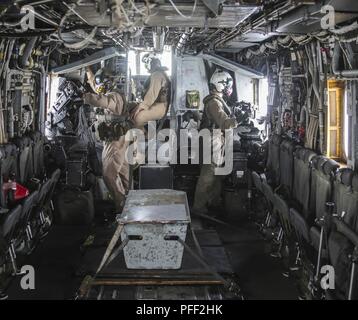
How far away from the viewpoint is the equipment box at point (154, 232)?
558cm

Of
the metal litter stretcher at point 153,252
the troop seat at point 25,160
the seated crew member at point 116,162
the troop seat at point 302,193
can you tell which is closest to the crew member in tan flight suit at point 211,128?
the seated crew member at point 116,162

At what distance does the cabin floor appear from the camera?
5953 millimetres

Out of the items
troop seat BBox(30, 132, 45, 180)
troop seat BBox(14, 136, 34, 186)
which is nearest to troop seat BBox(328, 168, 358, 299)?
troop seat BBox(14, 136, 34, 186)

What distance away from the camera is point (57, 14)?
5812 millimetres

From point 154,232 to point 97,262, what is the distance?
1.47 meters

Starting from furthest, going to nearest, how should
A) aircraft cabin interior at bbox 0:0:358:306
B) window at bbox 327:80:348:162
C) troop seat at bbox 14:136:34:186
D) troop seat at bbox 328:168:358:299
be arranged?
troop seat at bbox 14:136:34:186
window at bbox 327:80:348:162
aircraft cabin interior at bbox 0:0:358:306
troop seat at bbox 328:168:358:299

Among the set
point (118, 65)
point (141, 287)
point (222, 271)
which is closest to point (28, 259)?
point (141, 287)

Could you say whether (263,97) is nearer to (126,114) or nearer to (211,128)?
(211,128)

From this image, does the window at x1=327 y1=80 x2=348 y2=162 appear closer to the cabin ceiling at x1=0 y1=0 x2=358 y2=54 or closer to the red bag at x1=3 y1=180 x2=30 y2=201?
the cabin ceiling at x1=0 y1=0 x2=358 y2=54

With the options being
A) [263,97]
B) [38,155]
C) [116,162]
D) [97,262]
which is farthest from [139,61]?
[97,262]

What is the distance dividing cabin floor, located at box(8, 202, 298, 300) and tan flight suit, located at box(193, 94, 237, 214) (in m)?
0.53

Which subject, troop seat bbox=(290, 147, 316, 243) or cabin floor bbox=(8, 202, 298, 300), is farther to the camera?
troop seat bbox=(290, 147, 316, 243)

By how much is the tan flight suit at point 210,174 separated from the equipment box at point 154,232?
113 inches

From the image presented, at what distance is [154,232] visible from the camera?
5660mm
